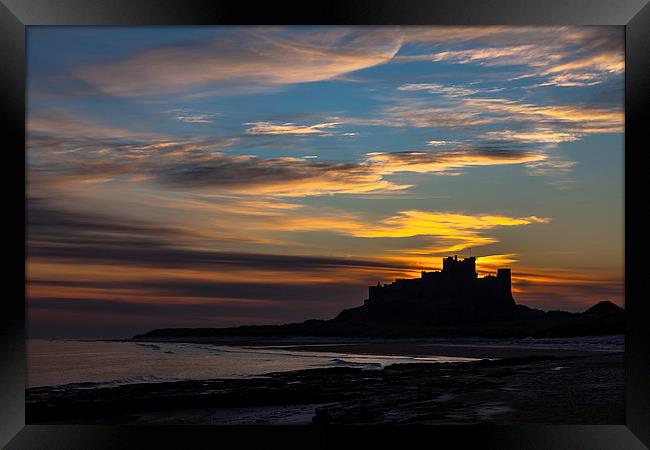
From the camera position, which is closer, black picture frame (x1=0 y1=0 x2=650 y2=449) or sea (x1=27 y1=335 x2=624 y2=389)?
black picture frame (x1=0 y1=0 x2=650 y2=449)

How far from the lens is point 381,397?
29.0 feet

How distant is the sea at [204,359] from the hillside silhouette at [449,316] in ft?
1.10

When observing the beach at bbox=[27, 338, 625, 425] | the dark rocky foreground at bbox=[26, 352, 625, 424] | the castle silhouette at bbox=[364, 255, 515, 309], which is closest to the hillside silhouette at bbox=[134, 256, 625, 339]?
the castle silhouette at bbox=[364, 255, 515, 309]

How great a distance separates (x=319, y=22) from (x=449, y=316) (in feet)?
30.0

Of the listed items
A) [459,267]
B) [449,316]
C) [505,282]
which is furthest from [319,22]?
[449,316]

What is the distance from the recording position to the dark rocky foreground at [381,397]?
769 cm

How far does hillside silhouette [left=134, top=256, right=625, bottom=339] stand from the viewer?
943cm

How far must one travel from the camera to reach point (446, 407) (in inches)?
320

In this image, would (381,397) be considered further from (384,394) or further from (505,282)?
(505,282)

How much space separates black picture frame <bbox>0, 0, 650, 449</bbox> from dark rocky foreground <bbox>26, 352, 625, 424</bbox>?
2.79 meters

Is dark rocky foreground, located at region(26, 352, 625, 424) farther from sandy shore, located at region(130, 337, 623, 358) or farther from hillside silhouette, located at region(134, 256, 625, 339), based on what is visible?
hillside silhouette, located at region(134, 256, 625, 339)

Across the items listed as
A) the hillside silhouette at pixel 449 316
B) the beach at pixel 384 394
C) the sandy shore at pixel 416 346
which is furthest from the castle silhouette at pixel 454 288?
the beach at pixel 384 394

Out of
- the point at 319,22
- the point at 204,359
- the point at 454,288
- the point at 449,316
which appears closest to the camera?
the point at 319,22

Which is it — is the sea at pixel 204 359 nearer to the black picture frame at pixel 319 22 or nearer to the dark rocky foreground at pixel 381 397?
the dark rocky foreground at pixel 381 397
